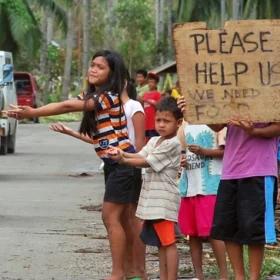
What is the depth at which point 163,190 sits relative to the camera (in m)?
7.79

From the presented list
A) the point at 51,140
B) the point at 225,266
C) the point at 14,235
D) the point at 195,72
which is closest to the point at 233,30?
the point at 195,72

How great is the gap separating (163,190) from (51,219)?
201 inches

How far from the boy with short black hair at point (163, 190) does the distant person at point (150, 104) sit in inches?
269

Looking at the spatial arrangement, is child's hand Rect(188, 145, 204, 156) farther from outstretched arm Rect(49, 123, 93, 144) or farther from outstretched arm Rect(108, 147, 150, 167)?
outstretched arm Rect(49, 123, 93, 144)

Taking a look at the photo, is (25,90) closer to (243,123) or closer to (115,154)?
(115,154)

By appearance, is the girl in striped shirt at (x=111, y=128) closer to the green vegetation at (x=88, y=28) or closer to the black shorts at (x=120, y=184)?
the black shorts at (x=120, y=184)

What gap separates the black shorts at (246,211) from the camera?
7.12m

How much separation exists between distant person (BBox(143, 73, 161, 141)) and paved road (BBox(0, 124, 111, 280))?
47.7 inches

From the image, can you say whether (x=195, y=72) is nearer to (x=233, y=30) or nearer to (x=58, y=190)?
(x=233, y=30)

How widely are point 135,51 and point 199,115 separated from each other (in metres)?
64.9

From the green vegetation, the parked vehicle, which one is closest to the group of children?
the green vegetation

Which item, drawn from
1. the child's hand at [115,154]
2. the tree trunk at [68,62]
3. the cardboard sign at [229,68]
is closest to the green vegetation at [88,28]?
the tree trunk at [68,62]

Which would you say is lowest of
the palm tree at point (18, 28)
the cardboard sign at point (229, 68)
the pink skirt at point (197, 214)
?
the pink skirt at point (197, 214)

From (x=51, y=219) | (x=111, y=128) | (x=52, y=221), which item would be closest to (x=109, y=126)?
(x=111, y=128)
